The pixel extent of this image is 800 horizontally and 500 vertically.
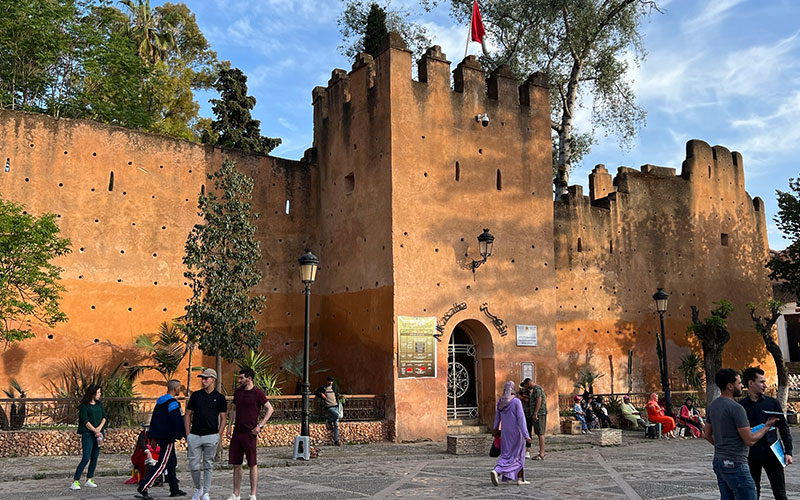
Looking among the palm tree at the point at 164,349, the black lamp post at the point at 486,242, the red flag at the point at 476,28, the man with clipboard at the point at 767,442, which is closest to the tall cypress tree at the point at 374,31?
the red flag at the point at 476,28

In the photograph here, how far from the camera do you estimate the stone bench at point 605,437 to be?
15.2 metres

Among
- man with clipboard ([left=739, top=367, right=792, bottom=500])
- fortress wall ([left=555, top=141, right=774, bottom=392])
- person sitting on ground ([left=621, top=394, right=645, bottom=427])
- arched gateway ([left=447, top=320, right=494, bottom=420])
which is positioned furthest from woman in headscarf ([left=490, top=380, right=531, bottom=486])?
fortress wall ([left=555, top=141, right=774, bottom=392])

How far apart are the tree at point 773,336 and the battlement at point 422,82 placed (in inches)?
447

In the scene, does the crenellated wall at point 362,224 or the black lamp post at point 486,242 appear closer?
the crenellated wall at point 362,224

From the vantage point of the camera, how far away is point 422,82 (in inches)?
663

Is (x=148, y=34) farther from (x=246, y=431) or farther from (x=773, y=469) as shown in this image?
(x=773, y=469)

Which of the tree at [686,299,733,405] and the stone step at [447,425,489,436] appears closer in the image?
the stone step at [447,425,489,436]

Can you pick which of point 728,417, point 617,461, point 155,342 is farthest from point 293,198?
point 728,417

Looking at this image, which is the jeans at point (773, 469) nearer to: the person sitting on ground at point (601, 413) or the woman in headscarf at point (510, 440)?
the woman in headscarf at point (510, 440)

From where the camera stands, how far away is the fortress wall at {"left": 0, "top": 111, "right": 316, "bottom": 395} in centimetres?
1559

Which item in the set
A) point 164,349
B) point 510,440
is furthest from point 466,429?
point 164,349

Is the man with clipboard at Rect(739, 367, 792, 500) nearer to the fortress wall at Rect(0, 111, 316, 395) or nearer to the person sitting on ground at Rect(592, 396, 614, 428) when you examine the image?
the person sitting on ground at Rect(592, 396, 614, 428)

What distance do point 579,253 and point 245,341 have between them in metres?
12.9

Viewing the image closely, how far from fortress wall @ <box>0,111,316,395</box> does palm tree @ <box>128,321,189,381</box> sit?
0.27 meters
